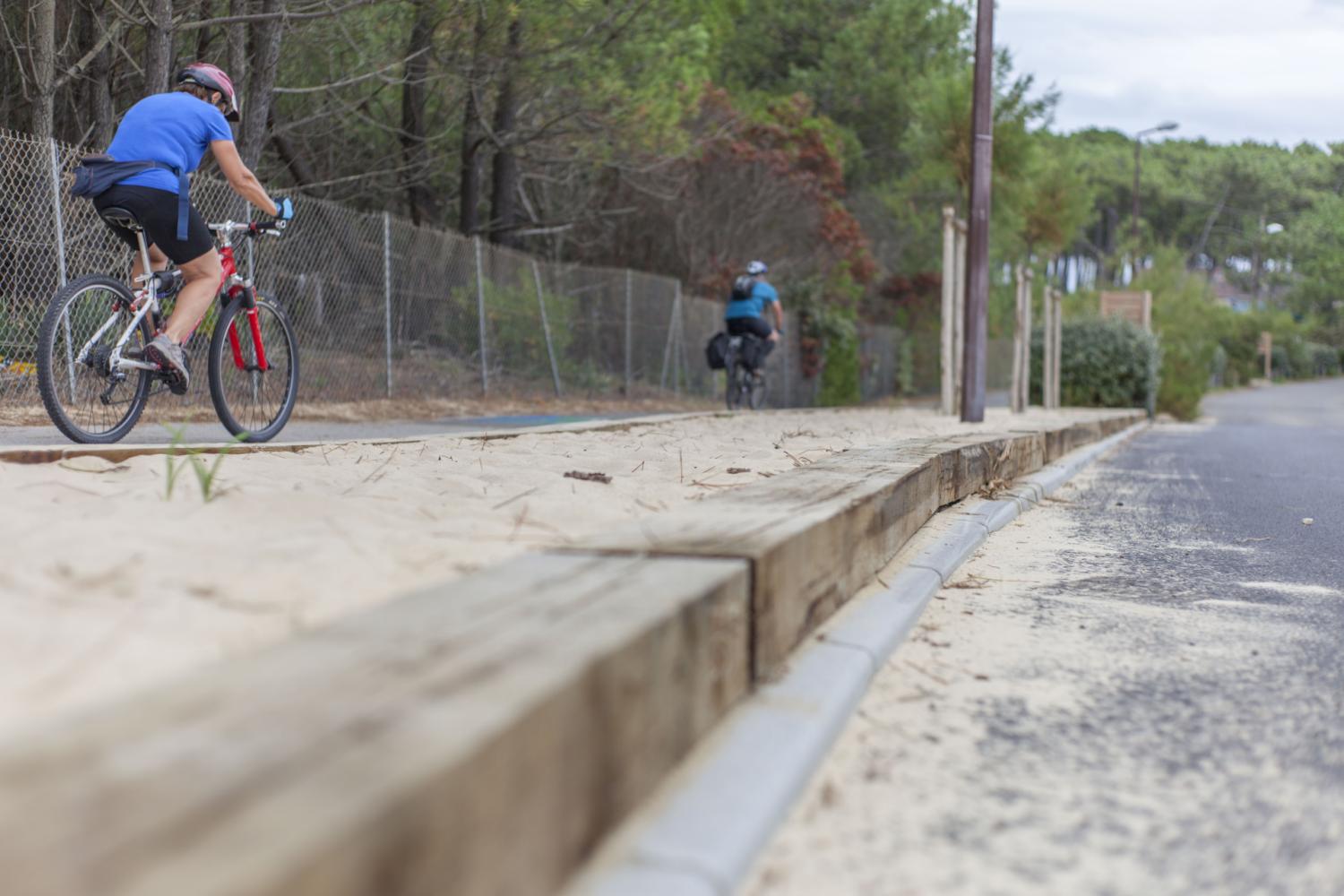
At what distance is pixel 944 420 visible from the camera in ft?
38.1

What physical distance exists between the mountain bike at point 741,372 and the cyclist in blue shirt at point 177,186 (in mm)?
8320

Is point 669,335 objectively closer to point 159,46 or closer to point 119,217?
point 159,46

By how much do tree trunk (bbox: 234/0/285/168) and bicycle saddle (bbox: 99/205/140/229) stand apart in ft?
20.3

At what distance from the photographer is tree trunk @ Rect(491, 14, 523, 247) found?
13.6 metres

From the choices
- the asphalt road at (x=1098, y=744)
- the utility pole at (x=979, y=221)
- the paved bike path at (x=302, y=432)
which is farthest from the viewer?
the utility pole at (x=979, y=221)

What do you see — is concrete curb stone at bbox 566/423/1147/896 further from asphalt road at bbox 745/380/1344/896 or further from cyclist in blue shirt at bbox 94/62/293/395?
cyclist in blue shirt at bbox 94/62/293/395

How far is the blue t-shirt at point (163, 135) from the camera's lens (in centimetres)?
512

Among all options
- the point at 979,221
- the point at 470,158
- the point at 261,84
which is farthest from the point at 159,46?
the point at 979,221

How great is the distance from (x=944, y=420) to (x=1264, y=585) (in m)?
7.69

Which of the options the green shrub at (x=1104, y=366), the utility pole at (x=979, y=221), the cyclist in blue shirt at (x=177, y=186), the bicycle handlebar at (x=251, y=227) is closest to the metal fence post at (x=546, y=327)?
the utility pole at (x=979, y=221)

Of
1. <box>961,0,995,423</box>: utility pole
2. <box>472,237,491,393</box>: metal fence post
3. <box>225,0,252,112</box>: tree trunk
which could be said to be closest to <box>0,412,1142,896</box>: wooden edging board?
<box>961,0,995,423</box>: utility pole

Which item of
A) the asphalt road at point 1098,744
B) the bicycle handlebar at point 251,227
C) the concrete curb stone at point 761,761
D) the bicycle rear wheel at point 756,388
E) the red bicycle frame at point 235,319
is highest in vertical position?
the bicycle handlebar at point 251,227

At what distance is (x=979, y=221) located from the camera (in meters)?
12.1

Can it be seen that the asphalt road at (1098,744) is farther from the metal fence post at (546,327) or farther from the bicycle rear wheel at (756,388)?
the metal fence post at (546,327)
